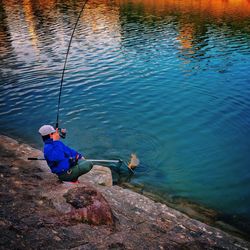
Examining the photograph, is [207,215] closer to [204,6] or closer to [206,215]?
[206,215]

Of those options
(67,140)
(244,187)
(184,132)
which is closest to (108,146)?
(67,140)

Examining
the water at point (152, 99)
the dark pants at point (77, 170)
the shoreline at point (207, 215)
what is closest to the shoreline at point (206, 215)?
the shoreline at point (207, 215)

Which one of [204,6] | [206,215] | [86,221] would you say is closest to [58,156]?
[86,221]

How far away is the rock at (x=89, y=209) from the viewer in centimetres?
888

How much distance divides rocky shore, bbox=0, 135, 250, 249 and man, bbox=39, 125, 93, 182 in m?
0.52

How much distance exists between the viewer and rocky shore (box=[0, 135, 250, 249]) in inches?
314

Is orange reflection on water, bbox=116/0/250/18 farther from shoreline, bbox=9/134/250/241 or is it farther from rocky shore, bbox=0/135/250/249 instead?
rocky shore, bbox=0/135/250/249

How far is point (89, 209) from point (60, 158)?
73.0 inches

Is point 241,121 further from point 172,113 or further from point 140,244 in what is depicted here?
point 140,244

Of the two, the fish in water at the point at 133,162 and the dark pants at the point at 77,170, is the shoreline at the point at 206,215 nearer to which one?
the fish in water at the point at 133,162

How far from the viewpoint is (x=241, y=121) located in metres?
19.3

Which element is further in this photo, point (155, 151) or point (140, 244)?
point (155, 151)

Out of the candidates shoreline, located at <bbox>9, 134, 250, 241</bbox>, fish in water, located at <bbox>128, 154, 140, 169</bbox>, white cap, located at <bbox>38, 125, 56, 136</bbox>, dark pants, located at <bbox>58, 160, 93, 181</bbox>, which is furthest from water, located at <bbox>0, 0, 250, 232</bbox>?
white cap, located at <bbox>38, 125, 56, 136</bbox>

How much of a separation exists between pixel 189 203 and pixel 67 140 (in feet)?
27.0
